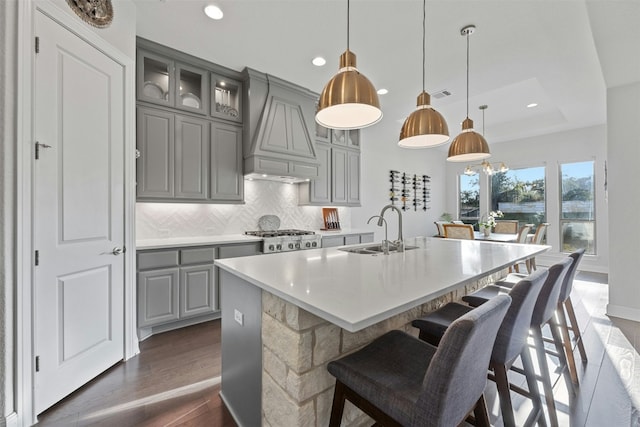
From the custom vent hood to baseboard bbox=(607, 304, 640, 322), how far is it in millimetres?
3872

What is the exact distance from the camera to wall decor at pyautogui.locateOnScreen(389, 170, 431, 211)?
19.0 ft

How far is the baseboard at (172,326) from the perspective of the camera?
8.32 feet

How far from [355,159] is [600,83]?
3389 mm

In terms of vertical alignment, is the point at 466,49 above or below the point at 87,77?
above

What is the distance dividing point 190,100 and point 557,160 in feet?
23.2

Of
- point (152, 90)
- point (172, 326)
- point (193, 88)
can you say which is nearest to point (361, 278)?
point (172, 326)

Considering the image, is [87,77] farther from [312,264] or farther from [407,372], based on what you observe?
[407,372]

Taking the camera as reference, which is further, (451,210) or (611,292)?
(451,210)

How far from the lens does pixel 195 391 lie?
1.79m

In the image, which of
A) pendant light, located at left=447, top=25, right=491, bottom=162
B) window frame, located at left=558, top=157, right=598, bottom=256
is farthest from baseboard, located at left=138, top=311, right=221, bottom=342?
window frame, located at left=558, top=157, right=598, bottom=256

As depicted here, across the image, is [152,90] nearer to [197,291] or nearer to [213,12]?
[213,12]

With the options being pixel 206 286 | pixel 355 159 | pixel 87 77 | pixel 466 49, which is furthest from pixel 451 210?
pixel 87 77

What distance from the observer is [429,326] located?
138 cm

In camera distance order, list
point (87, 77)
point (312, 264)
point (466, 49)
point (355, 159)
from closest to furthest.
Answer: point (312, 264)
point (87, 77)
point (466, 49)
point (355, 159)
